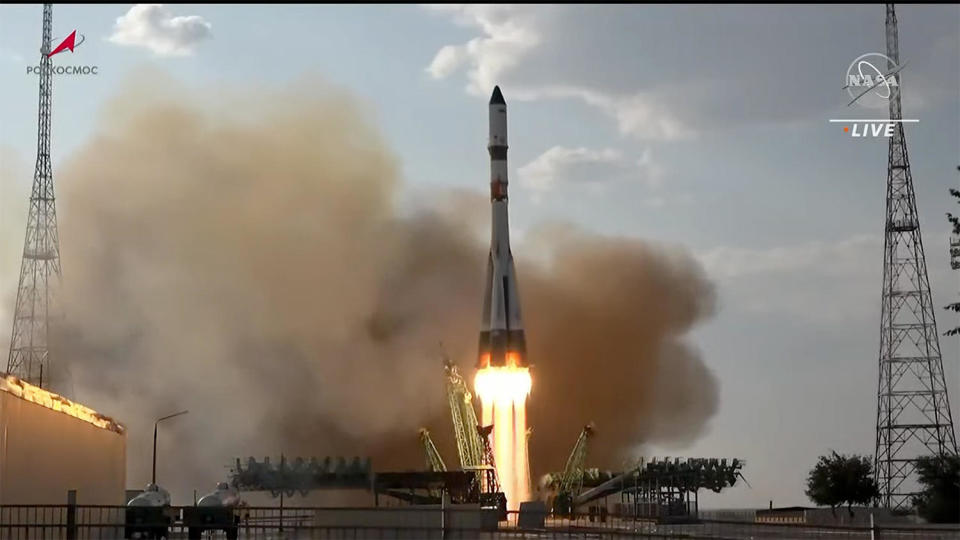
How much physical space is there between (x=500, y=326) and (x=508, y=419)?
640 centimetres

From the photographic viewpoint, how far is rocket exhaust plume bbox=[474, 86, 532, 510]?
305ft

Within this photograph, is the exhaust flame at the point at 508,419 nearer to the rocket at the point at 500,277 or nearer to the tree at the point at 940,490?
the rocket at the point at 500,277

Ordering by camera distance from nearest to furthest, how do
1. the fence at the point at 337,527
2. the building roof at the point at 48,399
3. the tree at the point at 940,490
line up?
the fence at the point at 337,527, the building roof at the point at 48,399, the tree at the point at 940,490

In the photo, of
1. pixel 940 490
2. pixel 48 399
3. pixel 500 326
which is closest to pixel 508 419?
pixel 500 326

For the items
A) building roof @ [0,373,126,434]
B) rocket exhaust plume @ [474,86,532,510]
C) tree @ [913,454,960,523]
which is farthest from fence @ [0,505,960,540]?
rocket exhaust plume @ [474,86,532,510]

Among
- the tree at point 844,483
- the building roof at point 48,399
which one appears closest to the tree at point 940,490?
the tree at point 844,483

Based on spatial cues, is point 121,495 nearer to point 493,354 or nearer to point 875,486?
point 493,354

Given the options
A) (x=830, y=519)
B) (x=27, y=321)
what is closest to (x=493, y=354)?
(x=830, y=519)

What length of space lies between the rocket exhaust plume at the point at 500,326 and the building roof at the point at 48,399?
3747 centimetres

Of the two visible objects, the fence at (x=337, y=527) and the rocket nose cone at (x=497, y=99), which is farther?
the rocket nose cone at (x=497, y=99)

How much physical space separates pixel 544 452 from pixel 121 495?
6212cm

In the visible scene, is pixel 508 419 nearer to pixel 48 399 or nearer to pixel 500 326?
pixel 500 326

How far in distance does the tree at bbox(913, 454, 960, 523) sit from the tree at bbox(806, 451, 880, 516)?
1450 centimetres

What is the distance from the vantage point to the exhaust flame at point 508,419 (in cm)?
9344
